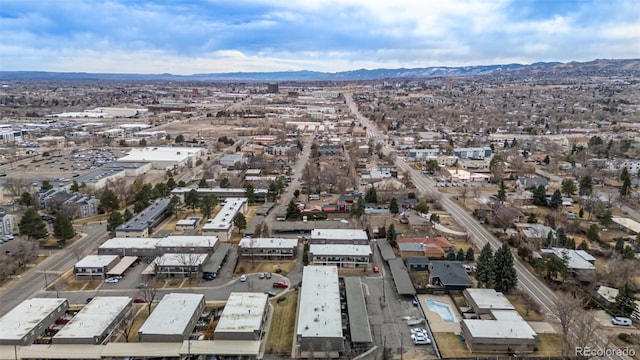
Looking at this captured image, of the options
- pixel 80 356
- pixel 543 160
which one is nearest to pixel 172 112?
pixel 543 160

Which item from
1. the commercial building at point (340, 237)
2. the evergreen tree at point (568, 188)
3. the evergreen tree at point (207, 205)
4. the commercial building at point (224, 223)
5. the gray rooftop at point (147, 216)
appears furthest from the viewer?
the evergreen tree at point (568, 188)

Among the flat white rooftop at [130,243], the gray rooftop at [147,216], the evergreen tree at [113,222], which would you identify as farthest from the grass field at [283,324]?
the evergreen tree at [113,222]

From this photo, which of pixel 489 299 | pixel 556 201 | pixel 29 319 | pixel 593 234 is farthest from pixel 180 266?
pixel 556 201

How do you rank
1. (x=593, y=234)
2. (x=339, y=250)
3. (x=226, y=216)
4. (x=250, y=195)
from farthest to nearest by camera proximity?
(x=250, y=195) < (x=226, y=216) < (x=593, y=234) < (x=339, y=250)

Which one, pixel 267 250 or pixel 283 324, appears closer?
pixel 283 324

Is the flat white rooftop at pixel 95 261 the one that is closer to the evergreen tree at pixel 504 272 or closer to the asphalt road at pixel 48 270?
the asphalt road at pixel 48 270

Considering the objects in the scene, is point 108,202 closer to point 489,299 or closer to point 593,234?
point 489,299
